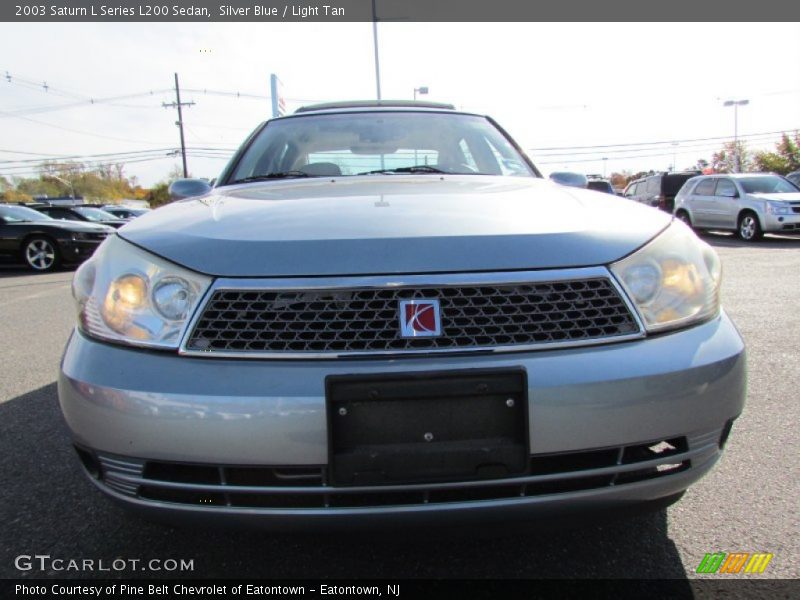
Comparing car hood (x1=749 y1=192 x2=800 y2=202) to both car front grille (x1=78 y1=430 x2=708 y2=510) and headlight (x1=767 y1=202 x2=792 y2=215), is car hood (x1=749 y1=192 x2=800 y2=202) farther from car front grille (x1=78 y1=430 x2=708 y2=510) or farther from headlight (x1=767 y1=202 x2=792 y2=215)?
car front grille (x1=78 y1=430 x2=708 y2=510)

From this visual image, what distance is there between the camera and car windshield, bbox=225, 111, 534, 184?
2637mm

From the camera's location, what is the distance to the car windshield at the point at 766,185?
13.1 meters

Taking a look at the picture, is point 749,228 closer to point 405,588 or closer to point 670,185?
point 670,185

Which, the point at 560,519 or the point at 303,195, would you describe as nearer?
the point at 560,519

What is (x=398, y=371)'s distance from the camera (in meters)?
1.28

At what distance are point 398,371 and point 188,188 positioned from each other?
174cm

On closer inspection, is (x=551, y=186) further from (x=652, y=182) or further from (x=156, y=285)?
(x=652, y=182)

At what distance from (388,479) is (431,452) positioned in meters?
0.11

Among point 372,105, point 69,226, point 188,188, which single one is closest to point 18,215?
point 69,226

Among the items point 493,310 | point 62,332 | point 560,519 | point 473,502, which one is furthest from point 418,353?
point 62,332

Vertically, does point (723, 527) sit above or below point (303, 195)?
below

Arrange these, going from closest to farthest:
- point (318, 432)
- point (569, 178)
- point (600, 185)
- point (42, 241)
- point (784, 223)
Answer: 1. point (318, 432)
2. point (569, 178)
3. point (600, 185)
4. point (42, 241)
5. point (784, 223)

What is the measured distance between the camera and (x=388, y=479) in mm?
1265

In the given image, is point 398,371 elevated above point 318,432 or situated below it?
above
